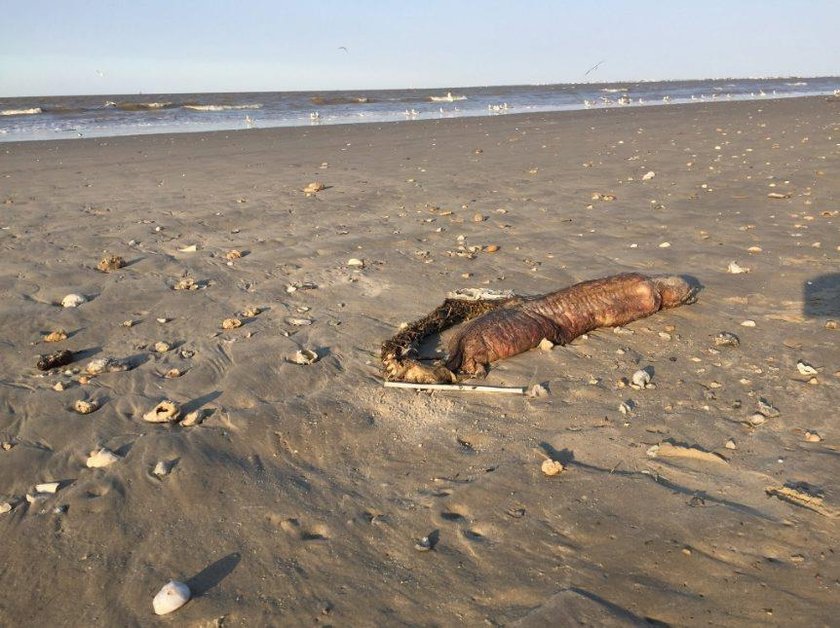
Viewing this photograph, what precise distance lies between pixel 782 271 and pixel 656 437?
10.8 feet

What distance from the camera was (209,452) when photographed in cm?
363

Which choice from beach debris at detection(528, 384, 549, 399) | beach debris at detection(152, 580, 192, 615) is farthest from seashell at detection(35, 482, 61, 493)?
beach debris at detection(528, 384, 549, 399)

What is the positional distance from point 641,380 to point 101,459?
3171 mm

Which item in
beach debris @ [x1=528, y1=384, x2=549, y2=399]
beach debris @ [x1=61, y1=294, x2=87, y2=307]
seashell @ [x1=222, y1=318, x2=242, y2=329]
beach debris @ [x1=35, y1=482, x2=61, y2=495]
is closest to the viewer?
beach debris @ [x1=35, y1=482, x2=61, y2=495]

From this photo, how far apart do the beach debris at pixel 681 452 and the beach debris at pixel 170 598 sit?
2.33m

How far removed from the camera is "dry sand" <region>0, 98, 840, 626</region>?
8.91ft

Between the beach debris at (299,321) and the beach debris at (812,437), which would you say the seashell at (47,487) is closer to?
the beach debris at (299,321)

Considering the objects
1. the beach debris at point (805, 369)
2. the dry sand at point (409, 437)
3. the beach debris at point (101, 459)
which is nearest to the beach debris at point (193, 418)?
the dry sand at point (409, 437)

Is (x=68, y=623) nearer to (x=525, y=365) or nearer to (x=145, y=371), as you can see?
(x=145, y=371)

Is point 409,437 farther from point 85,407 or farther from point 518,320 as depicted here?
point 85,407

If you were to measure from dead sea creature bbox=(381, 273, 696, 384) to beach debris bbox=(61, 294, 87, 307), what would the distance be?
2807 mm

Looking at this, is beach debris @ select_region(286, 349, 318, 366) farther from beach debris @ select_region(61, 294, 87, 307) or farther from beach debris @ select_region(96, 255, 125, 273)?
beach debris @ select_region(96, 255, 125, 273)

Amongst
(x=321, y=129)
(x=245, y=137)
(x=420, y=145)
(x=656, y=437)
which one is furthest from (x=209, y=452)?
(x=321, y=129)

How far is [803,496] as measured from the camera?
309 cm
